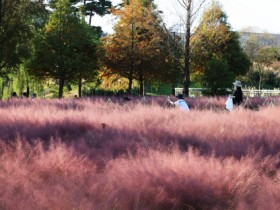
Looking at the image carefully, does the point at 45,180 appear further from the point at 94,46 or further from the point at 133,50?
the point at 94,46

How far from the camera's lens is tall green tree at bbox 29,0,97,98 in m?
26.0

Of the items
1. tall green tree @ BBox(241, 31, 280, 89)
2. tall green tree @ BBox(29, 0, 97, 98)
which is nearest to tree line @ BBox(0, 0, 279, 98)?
tall green tree @ BBox(29, 0, 97, 98)

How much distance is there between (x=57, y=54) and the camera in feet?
85.4

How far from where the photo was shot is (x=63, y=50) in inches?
1034

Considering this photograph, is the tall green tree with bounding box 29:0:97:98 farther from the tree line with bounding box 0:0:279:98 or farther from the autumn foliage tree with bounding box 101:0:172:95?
the autumn foliage tree with bounding box 101:0:172:95

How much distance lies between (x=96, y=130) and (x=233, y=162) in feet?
11.9

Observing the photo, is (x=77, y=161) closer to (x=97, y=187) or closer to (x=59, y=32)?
(x=97, y=187)

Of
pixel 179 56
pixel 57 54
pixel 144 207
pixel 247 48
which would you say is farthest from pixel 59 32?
pixel 247 48

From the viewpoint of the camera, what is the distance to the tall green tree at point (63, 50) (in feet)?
85.2

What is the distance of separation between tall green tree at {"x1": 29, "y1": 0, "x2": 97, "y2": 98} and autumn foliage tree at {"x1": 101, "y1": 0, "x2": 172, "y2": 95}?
146cm

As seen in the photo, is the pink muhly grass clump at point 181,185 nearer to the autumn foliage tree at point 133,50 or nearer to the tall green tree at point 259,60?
the autumn foliage tree at point 133,50

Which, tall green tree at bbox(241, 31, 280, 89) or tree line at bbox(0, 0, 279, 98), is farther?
tall green tree at bbox(241, 31, 280, 89)

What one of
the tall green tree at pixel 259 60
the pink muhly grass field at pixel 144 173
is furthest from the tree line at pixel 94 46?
the tall green tree at pixel 259 60

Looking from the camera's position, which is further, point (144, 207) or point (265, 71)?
point (265, 71)
